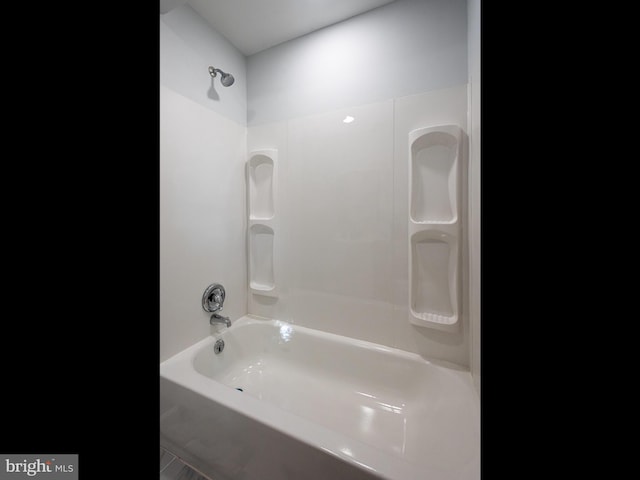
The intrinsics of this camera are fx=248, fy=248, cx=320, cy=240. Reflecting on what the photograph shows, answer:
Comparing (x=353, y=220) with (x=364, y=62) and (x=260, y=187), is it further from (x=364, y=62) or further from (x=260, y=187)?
(x=364, y=62)

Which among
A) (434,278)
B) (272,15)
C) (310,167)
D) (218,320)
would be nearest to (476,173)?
(434,278)

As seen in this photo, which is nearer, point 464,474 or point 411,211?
point 464,474

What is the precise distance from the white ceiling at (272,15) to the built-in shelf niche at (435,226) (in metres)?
0.77

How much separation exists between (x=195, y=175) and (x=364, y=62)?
1083 mm

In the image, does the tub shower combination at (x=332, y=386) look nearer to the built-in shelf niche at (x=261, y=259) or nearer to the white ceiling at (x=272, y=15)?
the built-in shelf niche at (x=261, y=259)

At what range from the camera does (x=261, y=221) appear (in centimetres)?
161
